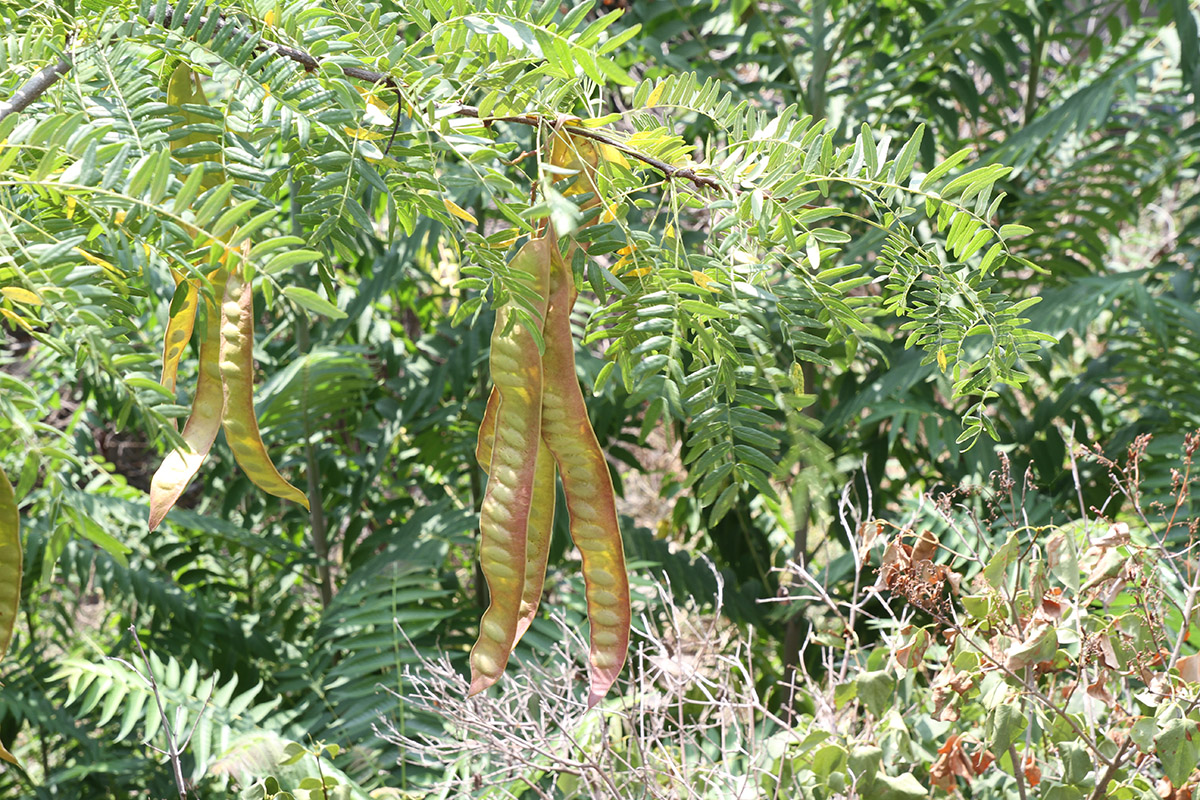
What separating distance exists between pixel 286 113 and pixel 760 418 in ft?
0.80

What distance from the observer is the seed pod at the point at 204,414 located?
16.4 inches

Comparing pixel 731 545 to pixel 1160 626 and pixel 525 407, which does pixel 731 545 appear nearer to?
pixel 1160 626

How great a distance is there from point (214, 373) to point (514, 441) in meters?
0.16

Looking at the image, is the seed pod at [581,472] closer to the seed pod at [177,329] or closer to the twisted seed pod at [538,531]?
the twisted seed pod at [538,531]

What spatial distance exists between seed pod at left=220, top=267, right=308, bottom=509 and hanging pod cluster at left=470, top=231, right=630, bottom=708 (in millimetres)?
99

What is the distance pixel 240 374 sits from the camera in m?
0.43

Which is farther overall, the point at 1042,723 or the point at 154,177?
the point at 1042,723

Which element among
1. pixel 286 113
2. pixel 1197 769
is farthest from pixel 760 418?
pixel 1197 769

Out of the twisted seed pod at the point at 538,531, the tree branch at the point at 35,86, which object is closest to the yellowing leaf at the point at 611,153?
the twisted seed pod at the point at 538,531

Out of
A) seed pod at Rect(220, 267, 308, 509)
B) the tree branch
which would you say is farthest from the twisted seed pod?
the tree branch

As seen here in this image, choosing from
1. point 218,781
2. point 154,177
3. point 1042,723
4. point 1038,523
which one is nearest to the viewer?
point 154,177

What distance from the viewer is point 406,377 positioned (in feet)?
5.30

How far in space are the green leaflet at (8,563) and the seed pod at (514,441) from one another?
19cm

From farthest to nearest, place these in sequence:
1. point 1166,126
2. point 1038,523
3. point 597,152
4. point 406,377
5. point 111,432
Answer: point 111,432 < point 1166,126 < point 406,377 < point 1038,523 < point 597,152
